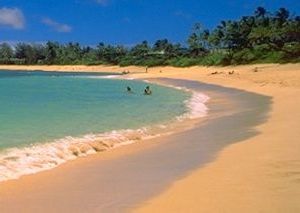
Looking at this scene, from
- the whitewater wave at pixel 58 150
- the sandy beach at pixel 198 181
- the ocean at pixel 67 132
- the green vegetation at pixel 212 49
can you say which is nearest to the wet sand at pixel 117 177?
the sandy beach at pixel 198 181

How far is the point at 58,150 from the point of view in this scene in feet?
39.0

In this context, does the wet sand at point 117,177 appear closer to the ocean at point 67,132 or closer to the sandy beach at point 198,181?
the sandy beach at point 198,181

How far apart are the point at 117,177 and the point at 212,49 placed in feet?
335

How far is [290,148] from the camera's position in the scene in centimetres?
1056

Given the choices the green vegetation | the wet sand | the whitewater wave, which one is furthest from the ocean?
the green vegetation

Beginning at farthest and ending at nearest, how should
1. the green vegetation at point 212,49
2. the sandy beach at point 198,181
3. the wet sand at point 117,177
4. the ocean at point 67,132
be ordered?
the green vegetation at point 212,49, the ocean at point 67,132, the wet sand at point 117,177, the sandy beach at point 198,181

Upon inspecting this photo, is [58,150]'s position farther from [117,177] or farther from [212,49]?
[212,49]

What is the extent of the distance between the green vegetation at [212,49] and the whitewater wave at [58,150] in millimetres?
49601

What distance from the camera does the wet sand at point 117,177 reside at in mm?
7121

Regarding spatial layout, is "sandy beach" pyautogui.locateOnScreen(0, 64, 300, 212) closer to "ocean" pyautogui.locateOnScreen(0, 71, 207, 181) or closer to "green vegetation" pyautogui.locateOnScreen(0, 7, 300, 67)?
"ocean" pyautogui.locateOnScreen(0, 71, 207, 181)

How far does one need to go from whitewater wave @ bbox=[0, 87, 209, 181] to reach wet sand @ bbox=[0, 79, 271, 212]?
39 centimetres

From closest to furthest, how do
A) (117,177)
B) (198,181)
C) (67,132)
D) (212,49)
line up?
(198,181) → (117,177) → (67,132) → (212,49)

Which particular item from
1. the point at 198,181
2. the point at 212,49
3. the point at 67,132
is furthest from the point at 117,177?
the point at 212,49

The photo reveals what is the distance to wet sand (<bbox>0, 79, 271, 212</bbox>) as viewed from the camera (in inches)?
280
